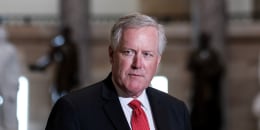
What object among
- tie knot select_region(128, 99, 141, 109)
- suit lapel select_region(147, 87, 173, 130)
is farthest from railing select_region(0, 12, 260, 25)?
tie knot select_region(128, 99, 141, 109)

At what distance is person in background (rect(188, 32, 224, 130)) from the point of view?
407 inches

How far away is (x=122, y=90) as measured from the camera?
2652mm

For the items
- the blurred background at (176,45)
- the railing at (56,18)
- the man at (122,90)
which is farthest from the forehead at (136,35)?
the railing at (56,18)

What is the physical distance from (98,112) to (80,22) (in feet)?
29.7

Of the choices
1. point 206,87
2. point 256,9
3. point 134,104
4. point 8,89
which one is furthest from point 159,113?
point 256,9

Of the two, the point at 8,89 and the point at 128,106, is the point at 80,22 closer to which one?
the point at 8,89

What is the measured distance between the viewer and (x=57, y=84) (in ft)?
35.3

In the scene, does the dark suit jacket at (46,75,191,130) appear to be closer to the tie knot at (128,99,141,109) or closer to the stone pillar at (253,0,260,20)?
the tie knot at (128,99,141,109)

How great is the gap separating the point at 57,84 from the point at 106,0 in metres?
2.71

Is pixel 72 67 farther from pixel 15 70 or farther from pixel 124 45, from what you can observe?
pixel 124 45

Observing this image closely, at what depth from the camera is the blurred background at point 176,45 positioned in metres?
11.5

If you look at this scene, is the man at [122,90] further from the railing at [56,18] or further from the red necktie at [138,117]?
the railing at [56,18]

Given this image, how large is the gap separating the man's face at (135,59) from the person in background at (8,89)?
947 mm

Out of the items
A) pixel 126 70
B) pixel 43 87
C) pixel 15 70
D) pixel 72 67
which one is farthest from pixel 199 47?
pixel 126 70
